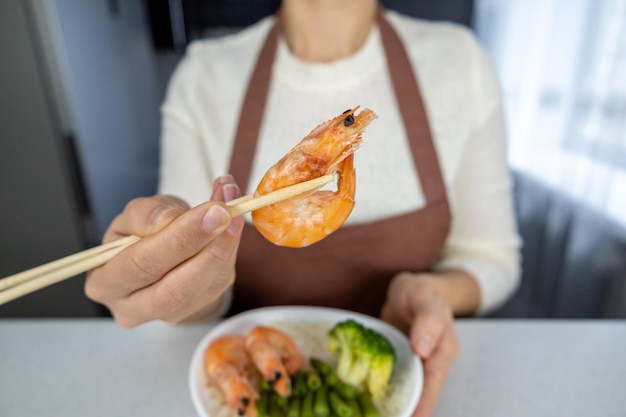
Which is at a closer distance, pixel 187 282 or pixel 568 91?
pixel 187 282

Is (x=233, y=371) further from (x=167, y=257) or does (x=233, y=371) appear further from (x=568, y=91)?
(x=568, y=91)

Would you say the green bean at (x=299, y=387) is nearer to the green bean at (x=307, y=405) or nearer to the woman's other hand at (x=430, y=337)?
the green bean at (x=307, y=405)

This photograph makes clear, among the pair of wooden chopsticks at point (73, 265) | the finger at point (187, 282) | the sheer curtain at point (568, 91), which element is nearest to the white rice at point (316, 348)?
the finger at point (187, 282)

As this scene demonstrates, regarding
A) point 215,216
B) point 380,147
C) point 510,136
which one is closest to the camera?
point 215,216

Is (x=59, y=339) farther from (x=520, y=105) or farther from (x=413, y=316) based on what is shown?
(x=520, y=105)

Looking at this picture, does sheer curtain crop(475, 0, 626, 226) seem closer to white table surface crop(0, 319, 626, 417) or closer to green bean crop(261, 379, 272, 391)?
white table surface crop(0, 319, 626, 417)

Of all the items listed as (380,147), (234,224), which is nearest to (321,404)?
(234,224)
